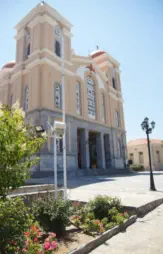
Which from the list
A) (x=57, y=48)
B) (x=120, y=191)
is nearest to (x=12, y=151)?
(x=120, y=191)

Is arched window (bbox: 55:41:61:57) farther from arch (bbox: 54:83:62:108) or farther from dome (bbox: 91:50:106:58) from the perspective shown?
dome (bbox: 91:50:106:58)

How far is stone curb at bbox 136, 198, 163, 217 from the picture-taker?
18.1 ft

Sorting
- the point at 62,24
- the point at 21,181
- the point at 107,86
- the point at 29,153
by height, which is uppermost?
the point at 62,24

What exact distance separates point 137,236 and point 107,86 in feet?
95.8

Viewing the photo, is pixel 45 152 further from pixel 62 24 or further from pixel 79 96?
pixel 62 24

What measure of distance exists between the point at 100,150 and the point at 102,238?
912 inches

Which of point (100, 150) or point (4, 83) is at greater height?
point (4, 83)

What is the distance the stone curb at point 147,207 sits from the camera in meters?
5.51

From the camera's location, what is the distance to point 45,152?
17.9 meters

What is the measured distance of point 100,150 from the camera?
26875 millimetres

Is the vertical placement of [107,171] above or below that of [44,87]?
below

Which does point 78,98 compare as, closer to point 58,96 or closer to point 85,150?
point 58,96

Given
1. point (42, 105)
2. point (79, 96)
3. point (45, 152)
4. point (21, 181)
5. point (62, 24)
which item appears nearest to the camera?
point (21, 181)

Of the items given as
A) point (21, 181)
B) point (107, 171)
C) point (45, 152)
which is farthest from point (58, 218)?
point (107, 171)
